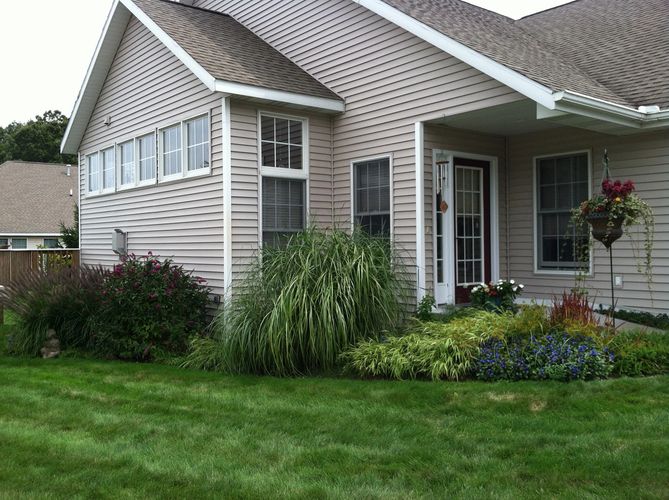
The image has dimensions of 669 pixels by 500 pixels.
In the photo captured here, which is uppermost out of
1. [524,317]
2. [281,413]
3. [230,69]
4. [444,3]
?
[444,3]

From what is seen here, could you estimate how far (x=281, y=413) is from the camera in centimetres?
561

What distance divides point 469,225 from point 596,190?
180cm

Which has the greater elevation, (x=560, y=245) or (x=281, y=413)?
(x=560, y=245)

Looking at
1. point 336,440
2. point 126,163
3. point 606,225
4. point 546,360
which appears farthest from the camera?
point 126,163

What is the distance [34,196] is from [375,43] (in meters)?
26.2

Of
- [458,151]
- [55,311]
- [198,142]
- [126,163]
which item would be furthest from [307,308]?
[126,163]

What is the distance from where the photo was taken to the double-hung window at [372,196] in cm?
939

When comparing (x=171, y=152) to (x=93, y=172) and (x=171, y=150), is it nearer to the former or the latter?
(x=171, y=150)

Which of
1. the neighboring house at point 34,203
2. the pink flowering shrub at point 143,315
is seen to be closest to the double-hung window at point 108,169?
the pink flowering shrub at point 143,315

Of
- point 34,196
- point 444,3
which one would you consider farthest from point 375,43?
point 34,196

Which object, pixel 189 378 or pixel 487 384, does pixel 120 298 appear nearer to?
pixel 189 378

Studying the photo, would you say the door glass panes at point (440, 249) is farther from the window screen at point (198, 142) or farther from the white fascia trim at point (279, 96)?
the window screen at point (198, 142)

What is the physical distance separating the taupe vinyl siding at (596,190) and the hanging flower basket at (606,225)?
124 centimetres

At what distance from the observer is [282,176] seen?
954cm
